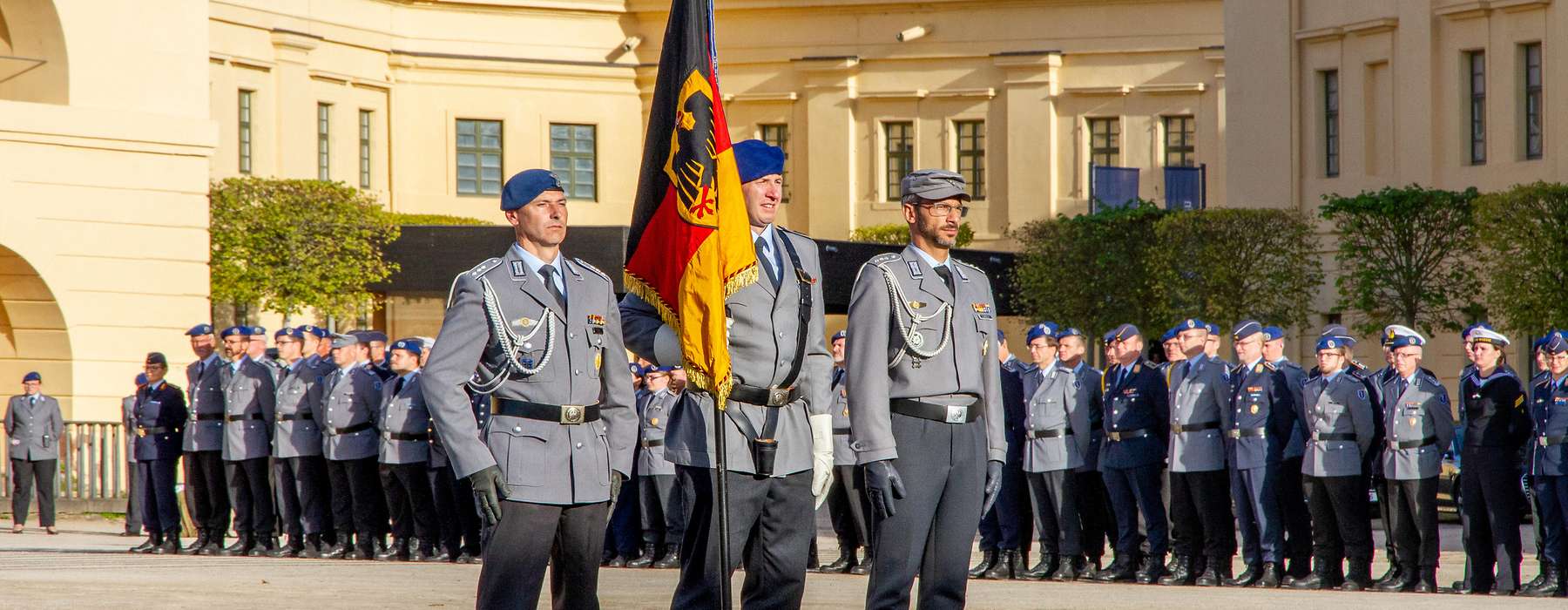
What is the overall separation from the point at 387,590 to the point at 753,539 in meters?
5.46

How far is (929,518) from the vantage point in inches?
311

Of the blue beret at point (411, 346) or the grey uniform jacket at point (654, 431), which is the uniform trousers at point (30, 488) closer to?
the blue beret at point (411, 346)

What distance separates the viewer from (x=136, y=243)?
87.7 ft

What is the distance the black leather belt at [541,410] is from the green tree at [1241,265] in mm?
24263

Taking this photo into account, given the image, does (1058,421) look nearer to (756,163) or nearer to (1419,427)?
(1419,427)

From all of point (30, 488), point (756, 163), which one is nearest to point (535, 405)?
point (756, 163)

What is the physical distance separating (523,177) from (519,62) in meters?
39.0

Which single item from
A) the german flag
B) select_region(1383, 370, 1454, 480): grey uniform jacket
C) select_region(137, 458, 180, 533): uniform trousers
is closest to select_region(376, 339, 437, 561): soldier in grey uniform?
select_region(137, 458, 180, 533): uniform trousers

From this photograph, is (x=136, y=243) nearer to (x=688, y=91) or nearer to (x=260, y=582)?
(x=260, y=582)

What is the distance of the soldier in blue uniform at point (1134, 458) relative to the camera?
14070 mm

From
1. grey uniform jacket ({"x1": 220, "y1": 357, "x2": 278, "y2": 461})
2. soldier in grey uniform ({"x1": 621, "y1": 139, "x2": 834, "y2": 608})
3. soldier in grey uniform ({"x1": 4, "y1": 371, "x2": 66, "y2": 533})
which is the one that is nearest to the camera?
soldier in grey uniform ({"x1": 621, "y1": 139, "x2": 834, "y2": 608})

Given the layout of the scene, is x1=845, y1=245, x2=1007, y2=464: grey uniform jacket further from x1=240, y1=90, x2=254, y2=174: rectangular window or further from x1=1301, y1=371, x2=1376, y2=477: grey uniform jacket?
x1=240, y1=90, x2=254, y2=174: rectangular window

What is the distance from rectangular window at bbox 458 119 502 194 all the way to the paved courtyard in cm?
3107

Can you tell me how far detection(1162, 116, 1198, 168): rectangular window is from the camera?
44531 millimetres
